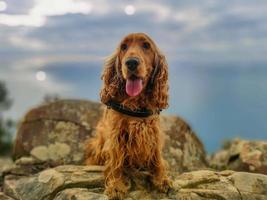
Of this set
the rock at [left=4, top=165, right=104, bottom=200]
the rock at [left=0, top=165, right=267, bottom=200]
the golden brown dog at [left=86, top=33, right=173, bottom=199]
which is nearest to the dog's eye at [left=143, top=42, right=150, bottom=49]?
the golden brown dog at [left=86, top=33, right=173, bottom=199]

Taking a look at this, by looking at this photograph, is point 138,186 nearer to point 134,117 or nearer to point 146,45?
point 134,117

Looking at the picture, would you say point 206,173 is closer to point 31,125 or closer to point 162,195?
point 162,195

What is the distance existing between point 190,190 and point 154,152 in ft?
2.49

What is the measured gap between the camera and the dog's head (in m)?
6.24

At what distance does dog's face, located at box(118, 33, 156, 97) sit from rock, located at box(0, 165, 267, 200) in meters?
1.33

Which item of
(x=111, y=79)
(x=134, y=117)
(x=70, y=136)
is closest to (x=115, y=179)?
(x=134, y=117)

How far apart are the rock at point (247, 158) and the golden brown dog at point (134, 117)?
3225 millimetres

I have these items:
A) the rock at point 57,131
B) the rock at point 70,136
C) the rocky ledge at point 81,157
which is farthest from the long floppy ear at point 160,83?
the rock at point 57,131

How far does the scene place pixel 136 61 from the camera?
607cm

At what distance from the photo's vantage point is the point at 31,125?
1009 centimetres

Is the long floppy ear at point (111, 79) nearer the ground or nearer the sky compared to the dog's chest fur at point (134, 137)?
nearer the sky

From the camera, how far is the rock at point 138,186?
684 centimetres

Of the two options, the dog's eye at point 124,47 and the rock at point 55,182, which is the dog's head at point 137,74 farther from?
the rock at point 55,182

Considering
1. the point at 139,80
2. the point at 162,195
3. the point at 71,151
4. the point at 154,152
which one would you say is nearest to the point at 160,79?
the point at 139,80
